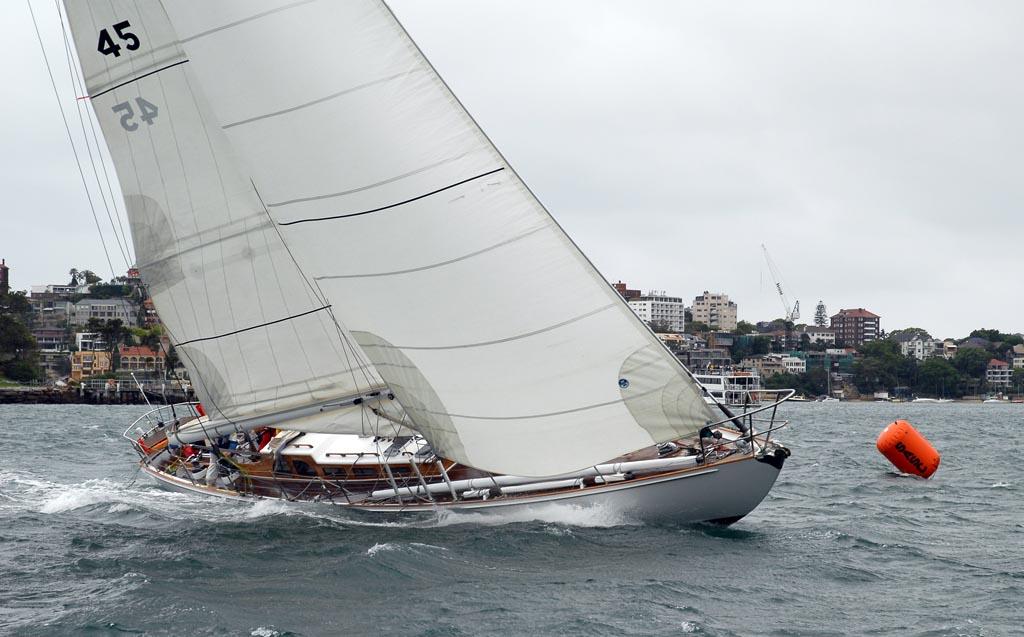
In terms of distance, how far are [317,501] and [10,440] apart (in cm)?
2352

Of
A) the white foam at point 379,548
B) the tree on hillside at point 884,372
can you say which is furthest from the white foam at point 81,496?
the tree on hillside at point 884,372

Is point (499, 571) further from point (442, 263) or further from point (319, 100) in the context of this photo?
point (319, 100)

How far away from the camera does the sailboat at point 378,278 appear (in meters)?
14.0

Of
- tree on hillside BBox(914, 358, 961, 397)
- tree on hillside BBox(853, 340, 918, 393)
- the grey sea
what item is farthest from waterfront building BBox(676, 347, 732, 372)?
the grey sea

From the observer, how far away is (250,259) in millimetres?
17156

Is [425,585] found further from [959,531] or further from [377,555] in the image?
[959,531]

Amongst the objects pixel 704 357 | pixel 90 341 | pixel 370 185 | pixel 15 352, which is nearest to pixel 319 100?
pixel 370 185

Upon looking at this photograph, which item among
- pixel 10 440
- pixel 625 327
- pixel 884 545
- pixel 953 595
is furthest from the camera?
pixel 10 440

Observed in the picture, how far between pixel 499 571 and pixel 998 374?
545 ft

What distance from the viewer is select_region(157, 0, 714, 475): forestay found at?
45.6 feet

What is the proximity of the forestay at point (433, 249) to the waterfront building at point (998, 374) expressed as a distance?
16147 centimetres

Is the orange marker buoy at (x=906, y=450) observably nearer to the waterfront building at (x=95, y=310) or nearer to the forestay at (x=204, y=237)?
the forestay at (x=204, y=237)

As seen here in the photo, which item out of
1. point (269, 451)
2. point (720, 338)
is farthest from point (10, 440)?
point (720, 338)

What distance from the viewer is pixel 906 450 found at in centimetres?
2556
